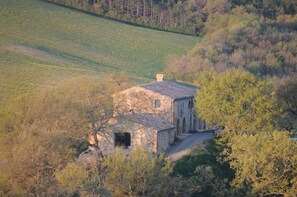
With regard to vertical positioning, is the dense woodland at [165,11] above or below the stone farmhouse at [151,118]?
above

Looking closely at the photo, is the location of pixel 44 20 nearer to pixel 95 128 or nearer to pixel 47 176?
pixel 95 128

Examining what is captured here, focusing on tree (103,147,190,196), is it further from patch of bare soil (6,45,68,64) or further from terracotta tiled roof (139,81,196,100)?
patch of bare soil (6,45,68,64)

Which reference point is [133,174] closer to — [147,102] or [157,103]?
[147,102]

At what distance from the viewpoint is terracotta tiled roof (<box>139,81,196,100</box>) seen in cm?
6412

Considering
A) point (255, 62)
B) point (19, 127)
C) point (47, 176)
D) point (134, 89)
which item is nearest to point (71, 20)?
point (255, 62)

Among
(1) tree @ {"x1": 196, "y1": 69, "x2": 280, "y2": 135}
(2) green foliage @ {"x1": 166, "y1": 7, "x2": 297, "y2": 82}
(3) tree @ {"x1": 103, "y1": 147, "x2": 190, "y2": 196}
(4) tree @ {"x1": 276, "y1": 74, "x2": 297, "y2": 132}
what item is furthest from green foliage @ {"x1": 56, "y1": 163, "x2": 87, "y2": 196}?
(2) green foliage @ {"x1": 166, "y1": 7, "x2": 297, "y2": 82}

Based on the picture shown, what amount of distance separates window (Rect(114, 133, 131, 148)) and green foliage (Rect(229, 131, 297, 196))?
8.40 metres

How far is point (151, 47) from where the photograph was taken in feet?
381

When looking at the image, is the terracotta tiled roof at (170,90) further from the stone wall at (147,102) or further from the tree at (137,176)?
the tree at (137,176)

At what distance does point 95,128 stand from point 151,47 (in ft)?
195

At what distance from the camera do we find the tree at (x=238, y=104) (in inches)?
2461

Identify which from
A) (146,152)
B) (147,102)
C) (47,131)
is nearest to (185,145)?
(147,102)

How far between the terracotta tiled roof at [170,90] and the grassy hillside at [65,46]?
15550 millimetres

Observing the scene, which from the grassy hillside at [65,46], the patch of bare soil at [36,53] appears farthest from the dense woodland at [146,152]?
the patch of bare soil at [36,53]
